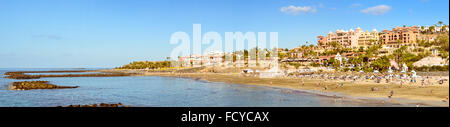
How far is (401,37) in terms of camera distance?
124m

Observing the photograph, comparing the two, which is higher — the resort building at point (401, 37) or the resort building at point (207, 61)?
the resort building at point (401, 37)

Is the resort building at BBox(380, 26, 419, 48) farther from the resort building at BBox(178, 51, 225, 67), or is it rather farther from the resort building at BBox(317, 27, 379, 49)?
the resort building at BBox(178, 51, 225, 67)

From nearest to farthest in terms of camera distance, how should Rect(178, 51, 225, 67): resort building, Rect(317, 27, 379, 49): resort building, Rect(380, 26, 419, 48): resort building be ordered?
Rect(380, 26, 419, 48): resort building < Rect(317, 27, 379, 49): resort building < Rect(178, 51, 225, 67): resort building

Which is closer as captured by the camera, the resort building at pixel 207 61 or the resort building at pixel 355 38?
the resort building at pixel 355 38

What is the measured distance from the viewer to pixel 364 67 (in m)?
78.2

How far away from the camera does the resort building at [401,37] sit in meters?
119

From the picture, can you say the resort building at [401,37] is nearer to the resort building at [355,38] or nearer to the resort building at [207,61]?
the resort building at [355,38]

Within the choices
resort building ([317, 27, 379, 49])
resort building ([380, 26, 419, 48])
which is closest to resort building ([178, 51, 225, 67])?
resort building ([317, 27, 379, 49])

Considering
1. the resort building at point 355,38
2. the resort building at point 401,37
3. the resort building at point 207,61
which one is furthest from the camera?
the resort building at point 207,61

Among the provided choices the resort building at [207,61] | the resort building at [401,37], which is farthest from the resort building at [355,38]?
the resort building at [207,61]

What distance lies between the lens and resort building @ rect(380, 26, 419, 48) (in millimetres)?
119375

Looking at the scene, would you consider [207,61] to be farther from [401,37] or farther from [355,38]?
[401,37]
